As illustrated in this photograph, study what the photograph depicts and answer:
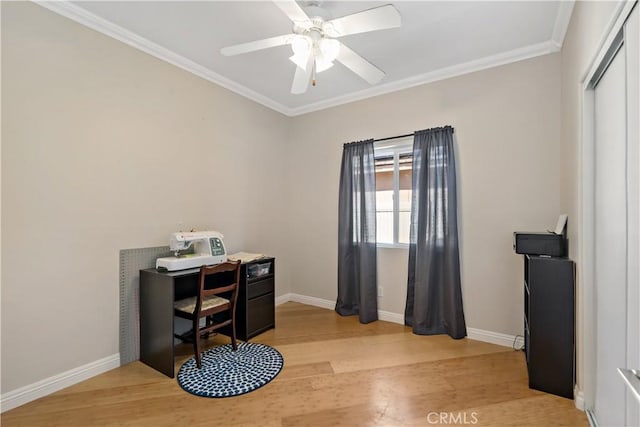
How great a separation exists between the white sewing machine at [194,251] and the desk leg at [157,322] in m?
0.15

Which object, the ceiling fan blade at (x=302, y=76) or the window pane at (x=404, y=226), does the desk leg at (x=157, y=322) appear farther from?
the window pane at (x=404, y=226)

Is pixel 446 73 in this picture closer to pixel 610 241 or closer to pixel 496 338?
pixel 610 241

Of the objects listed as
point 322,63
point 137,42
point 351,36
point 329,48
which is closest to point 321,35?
point 329,48

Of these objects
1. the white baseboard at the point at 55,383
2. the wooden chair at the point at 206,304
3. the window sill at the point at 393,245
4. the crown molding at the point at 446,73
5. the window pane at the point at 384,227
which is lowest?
the white baseboard at the point at 55,383

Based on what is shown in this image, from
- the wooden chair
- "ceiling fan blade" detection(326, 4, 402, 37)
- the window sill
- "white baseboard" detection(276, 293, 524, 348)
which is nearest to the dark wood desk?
the wooden chair

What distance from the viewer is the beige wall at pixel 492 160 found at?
2570 mm

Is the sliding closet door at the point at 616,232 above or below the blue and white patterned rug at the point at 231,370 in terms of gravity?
above

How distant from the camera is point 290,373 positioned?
90.4 inches

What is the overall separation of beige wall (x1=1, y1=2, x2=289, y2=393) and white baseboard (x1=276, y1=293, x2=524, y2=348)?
1.65 m

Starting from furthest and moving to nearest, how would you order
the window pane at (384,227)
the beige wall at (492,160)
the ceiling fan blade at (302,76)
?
the window pane at (384,227) → the beige wall at (492,160) → the ceiling fan blade at (302,76)

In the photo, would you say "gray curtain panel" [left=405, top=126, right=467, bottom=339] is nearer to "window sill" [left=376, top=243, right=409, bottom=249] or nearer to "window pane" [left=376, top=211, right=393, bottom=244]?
"window sill" [left=376, top=243, right=409, bottom=249]

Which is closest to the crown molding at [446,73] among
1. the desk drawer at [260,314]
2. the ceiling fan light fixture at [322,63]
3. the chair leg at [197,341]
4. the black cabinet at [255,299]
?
the ceiling fan light fixture at [322,63]

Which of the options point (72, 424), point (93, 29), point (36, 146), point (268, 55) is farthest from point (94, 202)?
point (268, 55)

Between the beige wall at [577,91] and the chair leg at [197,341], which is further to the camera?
the chair leg at [197,341]
